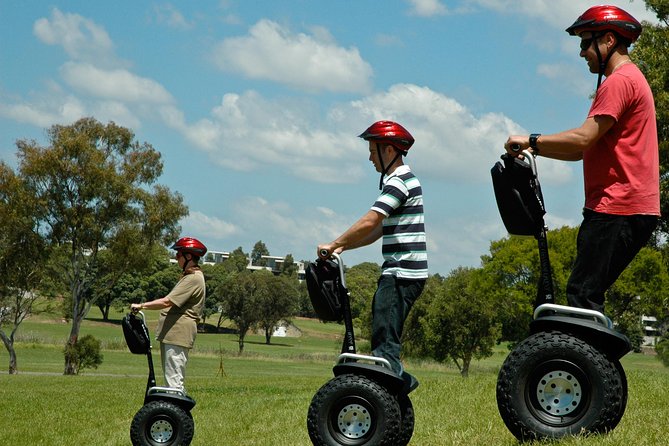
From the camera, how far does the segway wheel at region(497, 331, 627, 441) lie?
5.22 metres

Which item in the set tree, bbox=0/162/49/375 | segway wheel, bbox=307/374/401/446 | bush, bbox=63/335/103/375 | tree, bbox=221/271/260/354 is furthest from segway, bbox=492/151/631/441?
tree, bbox=221/271/260/354

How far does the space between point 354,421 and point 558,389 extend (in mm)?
1405

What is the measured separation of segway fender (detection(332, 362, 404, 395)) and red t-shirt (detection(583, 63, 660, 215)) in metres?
1.74

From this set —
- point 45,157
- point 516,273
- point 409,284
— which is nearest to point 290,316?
point 516,273

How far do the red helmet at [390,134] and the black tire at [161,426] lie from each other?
4565 mm

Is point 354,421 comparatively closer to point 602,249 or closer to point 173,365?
point 602,249

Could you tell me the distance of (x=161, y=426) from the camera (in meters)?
9.68

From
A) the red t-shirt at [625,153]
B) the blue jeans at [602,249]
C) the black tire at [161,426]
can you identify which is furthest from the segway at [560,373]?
the black tire at [161,426]

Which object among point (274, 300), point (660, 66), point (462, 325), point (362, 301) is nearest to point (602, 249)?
point (660, 66)

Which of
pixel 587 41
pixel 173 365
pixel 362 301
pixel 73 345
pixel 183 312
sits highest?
pixel 362 301

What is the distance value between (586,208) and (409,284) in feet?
4.40

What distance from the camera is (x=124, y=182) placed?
49.9 m

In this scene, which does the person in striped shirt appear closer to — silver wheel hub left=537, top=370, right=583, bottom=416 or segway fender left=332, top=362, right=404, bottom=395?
segway fender left=332, top=362, right=404, bottom=395

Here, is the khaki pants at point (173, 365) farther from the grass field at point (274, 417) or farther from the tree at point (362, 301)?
the tree at point (362, 301)
